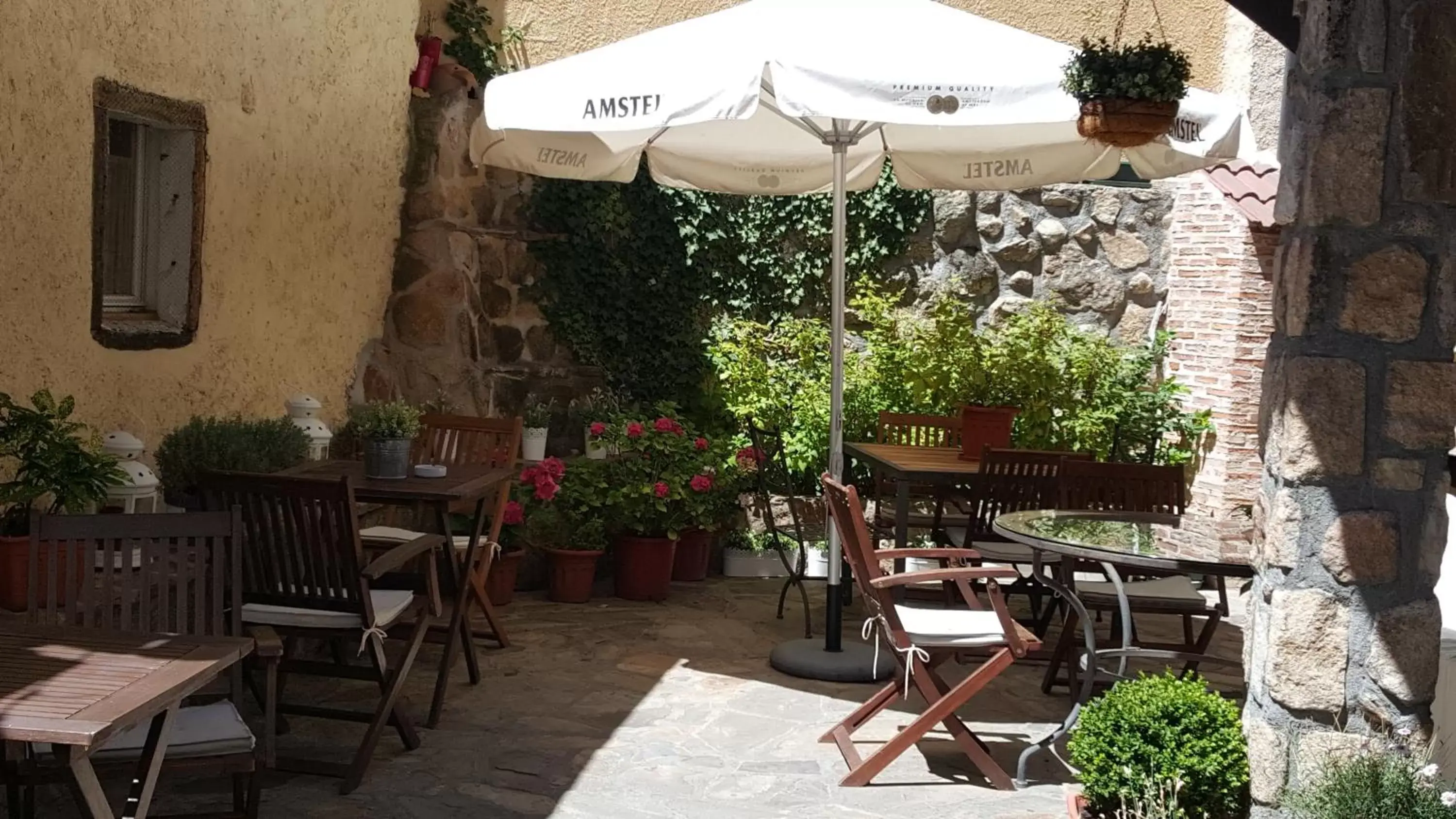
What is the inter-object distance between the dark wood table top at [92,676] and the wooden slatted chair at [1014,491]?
3.34 metres

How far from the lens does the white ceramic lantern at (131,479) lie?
464 cm

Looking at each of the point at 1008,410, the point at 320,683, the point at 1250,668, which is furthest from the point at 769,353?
the point at 1250,668

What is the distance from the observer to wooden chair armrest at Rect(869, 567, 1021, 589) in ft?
13.8

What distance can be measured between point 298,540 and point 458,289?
3266 millimetres

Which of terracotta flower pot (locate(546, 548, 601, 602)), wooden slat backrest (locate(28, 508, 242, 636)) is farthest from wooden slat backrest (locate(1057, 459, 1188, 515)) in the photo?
wooden slat backrest (locate(28, 508, 242, 636))

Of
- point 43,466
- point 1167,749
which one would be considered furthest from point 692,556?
point 1167,749

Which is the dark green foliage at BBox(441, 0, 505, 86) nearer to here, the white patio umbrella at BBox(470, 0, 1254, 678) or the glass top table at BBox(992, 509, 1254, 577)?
the white patio umbrella at BBox(470, 0, 1254, 678)

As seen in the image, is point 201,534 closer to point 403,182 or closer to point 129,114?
point 129,114

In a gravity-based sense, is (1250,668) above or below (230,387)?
below

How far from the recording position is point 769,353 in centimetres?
812

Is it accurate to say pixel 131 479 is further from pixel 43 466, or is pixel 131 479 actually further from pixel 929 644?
pixel 929 644

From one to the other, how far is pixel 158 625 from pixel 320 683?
6.24ft

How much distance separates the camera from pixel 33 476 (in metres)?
4.16

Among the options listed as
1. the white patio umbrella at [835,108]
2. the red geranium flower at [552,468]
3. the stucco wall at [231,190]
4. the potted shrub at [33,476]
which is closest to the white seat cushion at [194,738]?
the potted shrub at [33,476]
